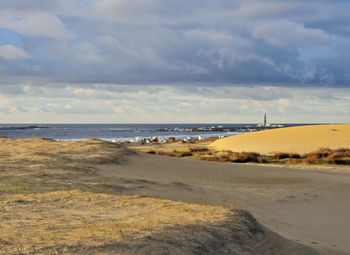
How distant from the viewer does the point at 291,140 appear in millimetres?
28109

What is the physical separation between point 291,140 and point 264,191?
17.8 metres

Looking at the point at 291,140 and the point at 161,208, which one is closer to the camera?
the point at 161,208

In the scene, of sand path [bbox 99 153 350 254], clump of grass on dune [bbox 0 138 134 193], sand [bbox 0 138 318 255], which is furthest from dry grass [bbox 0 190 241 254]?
sand path [bbox 99 153 350 254]

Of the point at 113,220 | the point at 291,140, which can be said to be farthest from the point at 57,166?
the point at 291,140

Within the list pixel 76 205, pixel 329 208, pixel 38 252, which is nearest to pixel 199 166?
pixel 329 208

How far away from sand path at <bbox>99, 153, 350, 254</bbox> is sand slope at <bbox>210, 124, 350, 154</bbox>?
11542 mm

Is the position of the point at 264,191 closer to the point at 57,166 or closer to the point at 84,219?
the point at 57,166

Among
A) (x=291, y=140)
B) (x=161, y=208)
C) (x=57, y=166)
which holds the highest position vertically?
(x=291, y=140)

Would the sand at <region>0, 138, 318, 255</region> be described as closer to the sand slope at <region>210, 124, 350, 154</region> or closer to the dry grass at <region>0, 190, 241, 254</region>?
the dry grass at <region>0, 190, 241, 254</region>

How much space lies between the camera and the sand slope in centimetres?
2582

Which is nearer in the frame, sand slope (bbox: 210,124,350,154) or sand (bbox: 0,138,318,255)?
sand (bbox: 0,138,318,255)

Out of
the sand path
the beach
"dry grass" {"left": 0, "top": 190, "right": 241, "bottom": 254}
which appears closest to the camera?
"dry grass" {"left": 0, "top": 190, "right": 241, "bottom": 254}

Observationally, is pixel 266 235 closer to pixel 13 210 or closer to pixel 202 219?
pixel 202 219

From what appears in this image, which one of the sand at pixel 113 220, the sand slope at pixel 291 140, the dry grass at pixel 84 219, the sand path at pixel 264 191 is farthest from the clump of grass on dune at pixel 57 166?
the sand slope at pixel 291 140
